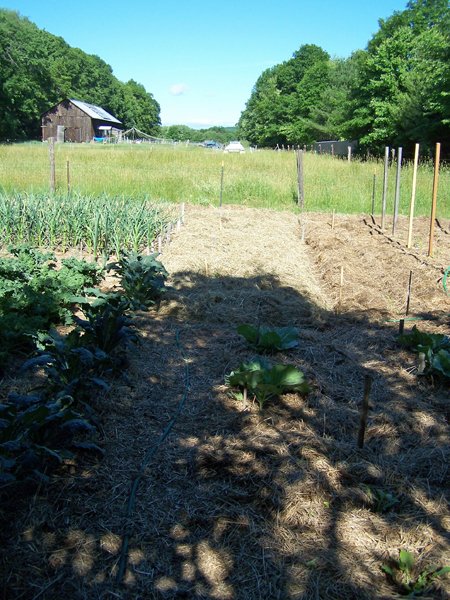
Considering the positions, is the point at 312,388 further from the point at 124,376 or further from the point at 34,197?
the point at 34,197

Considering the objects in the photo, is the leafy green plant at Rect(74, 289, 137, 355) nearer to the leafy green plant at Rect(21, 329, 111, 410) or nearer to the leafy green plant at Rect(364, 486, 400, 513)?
the leafy green plant at Rect(21, 329, 111, 410)

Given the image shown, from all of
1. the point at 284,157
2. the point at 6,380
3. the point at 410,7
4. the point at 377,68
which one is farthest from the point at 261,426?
the point at 410,7

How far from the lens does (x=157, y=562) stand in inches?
81.8

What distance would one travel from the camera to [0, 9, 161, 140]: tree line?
47906 millimetres

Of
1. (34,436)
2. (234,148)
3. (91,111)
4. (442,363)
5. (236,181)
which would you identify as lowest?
(34,436)

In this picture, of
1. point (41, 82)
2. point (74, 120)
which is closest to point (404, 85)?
point (74, 120)

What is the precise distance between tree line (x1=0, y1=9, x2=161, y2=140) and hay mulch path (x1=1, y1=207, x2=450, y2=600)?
4893 centimetres

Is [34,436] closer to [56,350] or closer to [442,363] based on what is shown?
[56,350]

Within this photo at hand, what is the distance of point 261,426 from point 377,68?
30.7m

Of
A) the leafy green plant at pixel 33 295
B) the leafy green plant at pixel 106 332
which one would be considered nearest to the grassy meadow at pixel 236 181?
the leafy green plant at pixel 33 295

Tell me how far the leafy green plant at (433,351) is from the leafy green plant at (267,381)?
3.06 ft

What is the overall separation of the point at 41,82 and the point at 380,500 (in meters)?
61.6

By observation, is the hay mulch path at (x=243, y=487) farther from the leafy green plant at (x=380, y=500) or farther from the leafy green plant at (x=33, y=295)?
the leafy green plant at (x=33, y=295)

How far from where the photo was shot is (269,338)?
418cm
